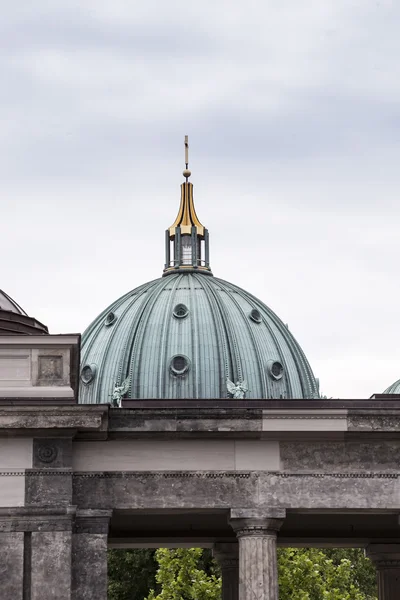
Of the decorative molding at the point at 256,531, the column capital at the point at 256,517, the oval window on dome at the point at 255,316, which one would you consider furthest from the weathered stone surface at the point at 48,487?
the oval window on dome at the point at 255,316

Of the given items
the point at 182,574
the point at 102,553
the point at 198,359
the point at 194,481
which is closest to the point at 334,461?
the point at 194,481

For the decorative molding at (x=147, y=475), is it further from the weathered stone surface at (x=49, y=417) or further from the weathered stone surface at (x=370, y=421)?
the weathered stone surface at (x=370, y=421)

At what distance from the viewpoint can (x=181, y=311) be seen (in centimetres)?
12606

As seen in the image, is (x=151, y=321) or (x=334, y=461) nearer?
(x=334, y=461)

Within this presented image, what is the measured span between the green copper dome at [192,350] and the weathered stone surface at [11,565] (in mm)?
87656

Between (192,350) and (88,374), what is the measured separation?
9.51 meters

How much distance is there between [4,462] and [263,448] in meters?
5.43

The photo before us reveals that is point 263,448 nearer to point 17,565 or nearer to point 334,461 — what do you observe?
point 334,461

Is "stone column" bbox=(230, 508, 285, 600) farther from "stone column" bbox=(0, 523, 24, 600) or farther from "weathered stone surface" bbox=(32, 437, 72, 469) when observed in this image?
"stone column" bbox=(0, 523, 24, 600)

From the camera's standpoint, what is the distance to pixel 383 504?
99.6 ft

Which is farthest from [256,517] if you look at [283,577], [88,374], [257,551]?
[88,374]

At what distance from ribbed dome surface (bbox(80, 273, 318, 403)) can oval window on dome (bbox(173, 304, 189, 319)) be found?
88mm

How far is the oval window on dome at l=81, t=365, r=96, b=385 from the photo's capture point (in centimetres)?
12462

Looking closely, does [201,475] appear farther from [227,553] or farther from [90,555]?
[227,553]
